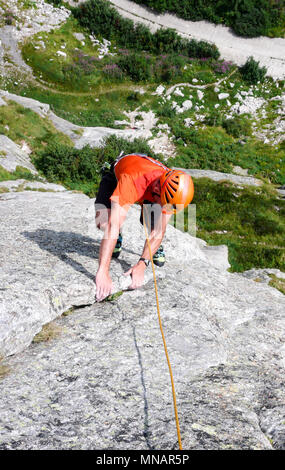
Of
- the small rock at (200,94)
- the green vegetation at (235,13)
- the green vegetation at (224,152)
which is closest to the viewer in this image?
the green vegetation at (224,152)

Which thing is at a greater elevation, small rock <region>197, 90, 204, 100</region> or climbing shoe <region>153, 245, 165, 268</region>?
climbing shoe <region>153, 245, 165, 268</region>

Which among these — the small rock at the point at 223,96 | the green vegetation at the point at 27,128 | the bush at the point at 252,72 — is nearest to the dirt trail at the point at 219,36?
the bush at the point at 252,72

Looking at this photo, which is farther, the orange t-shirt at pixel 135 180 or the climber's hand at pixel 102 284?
the climber's hand at pixel 102 284

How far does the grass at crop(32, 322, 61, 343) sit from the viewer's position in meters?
6.27

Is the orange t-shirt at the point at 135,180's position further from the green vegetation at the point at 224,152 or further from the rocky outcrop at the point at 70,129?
the green vegetation at the point at 224,152

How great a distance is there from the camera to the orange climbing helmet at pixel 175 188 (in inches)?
242

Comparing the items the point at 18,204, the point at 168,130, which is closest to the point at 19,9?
the point at 168,130

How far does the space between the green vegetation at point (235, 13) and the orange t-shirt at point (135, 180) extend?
61.7 meters

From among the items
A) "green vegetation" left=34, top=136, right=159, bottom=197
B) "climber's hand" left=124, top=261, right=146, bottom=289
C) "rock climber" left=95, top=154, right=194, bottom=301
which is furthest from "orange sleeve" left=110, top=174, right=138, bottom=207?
"green vegetation" left=34, top=136, right=159, bottom=197

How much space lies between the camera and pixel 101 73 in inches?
1972

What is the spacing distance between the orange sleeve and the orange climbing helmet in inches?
23.1

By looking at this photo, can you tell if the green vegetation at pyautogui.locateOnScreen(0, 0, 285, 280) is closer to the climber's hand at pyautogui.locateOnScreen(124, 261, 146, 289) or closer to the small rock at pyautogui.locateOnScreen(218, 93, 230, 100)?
the small rock at pyautogui.locateOnScreen(218, 93, 230, 100)

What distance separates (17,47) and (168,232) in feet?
156

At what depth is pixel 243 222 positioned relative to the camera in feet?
82.0
